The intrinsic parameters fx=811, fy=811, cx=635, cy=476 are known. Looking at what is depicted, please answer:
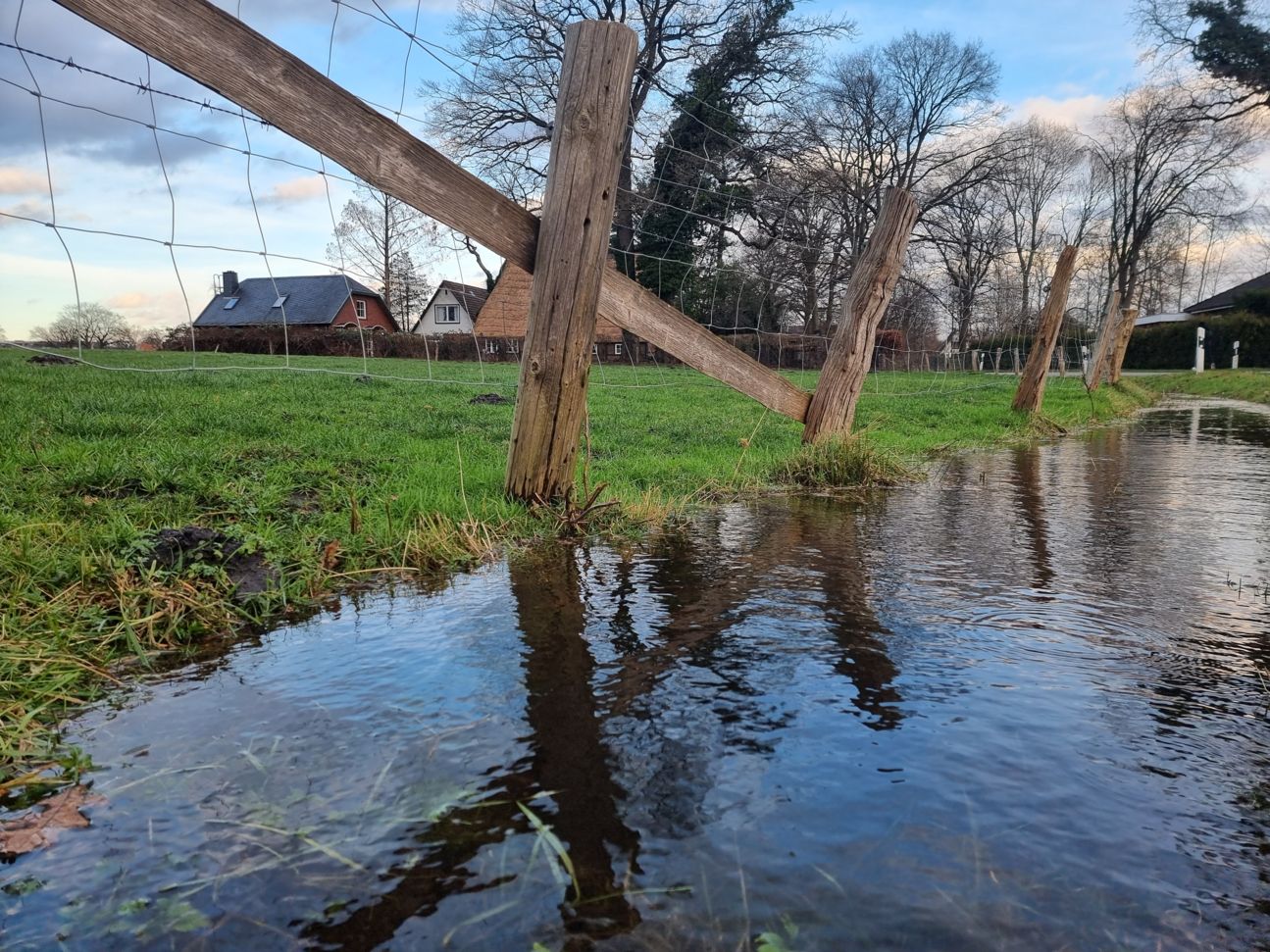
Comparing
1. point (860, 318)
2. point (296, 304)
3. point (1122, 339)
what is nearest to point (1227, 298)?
point (1122, 339)

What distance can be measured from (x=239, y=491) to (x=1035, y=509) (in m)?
4.92

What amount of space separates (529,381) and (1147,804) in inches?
124

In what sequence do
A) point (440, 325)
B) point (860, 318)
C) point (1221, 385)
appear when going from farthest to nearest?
point (440, 325) < point (1221, 385) < point (860, 318)

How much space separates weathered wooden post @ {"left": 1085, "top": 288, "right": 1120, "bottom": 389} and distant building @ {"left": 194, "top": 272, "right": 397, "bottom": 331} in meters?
41.0

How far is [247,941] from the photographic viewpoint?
137 centimetres

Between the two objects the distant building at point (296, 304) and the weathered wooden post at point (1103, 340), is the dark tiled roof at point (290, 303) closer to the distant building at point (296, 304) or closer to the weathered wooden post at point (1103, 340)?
the distant building at point (296, 304)

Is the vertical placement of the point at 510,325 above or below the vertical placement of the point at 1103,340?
above

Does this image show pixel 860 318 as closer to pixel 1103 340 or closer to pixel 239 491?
pixel 239 491

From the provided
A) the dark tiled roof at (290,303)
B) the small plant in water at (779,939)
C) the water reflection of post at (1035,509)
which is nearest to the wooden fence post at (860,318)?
the water reflection of post at (1035,509)

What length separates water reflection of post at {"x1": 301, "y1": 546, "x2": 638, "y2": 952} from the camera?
142cm

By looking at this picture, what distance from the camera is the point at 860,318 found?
21.5ft

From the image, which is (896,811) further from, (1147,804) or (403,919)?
(403,919)

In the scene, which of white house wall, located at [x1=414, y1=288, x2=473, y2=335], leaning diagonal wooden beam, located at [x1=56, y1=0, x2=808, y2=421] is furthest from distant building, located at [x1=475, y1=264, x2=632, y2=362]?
leaning diagonal wooden beam, located at [x1=56, y1=0, x2=808, y2=421]

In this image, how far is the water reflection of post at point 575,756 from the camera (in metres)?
1.47
